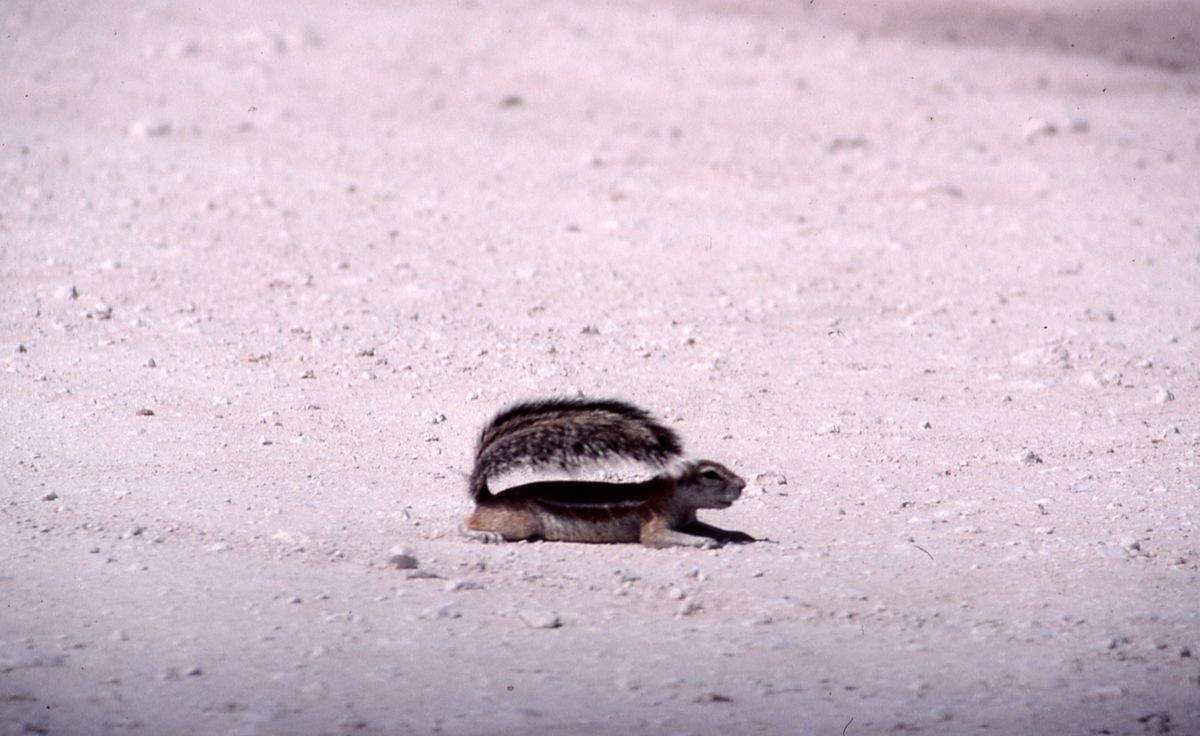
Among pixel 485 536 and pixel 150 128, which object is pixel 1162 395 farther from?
pixel 150 128

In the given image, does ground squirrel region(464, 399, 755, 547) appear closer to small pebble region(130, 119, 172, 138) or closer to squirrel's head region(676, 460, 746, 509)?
squirrel's head region(676, 460, 746, 509)

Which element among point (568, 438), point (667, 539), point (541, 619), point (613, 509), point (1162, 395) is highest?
point (1162, 395)

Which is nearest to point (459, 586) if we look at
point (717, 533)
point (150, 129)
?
point (717, 533)

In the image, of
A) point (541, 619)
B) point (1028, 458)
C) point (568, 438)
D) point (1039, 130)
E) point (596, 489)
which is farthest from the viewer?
point (1039, 130)

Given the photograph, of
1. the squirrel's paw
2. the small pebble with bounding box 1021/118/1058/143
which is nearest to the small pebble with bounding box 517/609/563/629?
the squirrel's paw

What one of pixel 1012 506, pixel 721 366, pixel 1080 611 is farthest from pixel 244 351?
pixel 1080 611

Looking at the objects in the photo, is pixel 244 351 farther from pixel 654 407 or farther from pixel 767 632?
pixel 767 632

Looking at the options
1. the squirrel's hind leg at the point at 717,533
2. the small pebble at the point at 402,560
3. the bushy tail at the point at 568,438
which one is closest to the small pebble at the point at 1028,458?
the squirrel's hind leg at the point at 717,533
